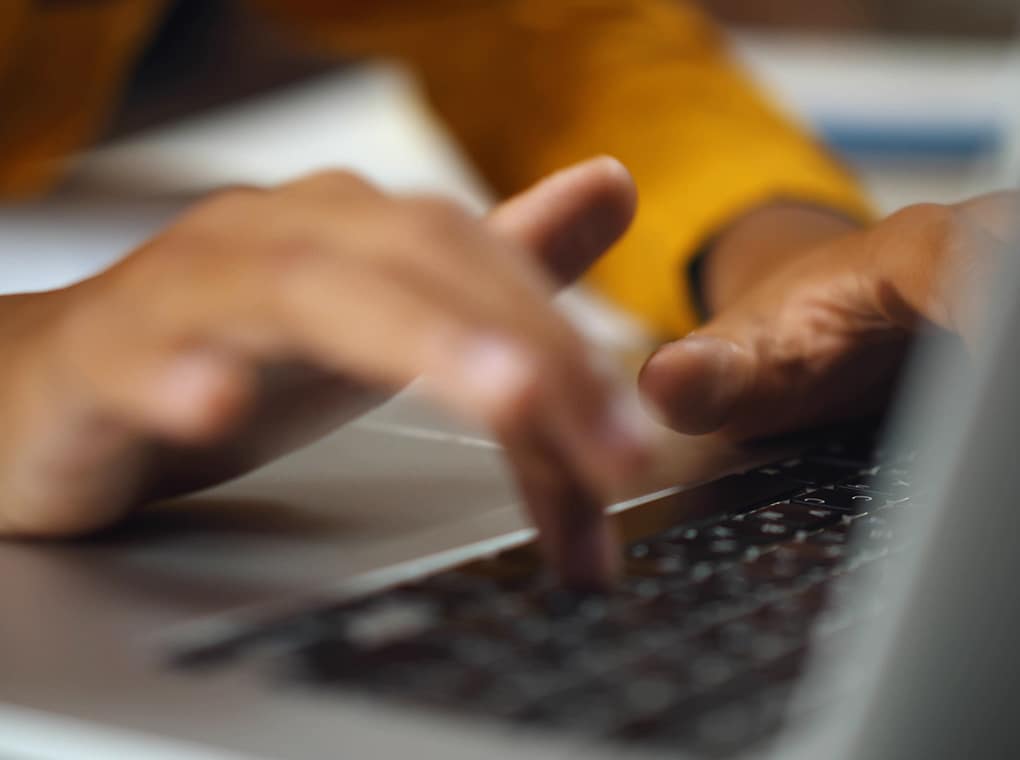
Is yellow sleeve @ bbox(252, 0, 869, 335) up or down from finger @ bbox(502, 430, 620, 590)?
up

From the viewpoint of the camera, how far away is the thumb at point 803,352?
41 cm

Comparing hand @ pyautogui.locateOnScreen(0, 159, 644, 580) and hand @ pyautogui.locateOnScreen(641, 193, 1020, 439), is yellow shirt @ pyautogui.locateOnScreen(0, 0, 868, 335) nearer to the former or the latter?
hand @ pyautogui.locateOnScreen(641, 193, 1020, 439)

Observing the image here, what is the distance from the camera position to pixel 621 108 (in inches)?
30.5

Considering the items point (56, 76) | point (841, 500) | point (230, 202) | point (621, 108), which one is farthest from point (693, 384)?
point (56, 76)

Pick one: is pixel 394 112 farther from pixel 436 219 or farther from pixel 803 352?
pixel 436 219

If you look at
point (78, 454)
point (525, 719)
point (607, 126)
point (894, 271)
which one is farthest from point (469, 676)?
point (607, 126)

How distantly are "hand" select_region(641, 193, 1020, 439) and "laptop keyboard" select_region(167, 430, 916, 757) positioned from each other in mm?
82

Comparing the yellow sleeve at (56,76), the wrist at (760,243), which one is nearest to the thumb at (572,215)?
the wrist at (760,243)

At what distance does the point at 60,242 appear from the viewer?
58 centimetres

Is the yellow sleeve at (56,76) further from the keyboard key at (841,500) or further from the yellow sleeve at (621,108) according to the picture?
the keyboard key at (841,500)

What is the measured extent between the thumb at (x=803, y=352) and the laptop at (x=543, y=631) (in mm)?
96

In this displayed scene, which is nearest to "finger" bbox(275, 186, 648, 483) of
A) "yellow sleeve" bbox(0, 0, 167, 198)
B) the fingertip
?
the fingertip

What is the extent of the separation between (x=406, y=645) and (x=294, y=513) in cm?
12

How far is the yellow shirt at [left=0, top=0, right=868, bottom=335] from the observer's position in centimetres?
68
